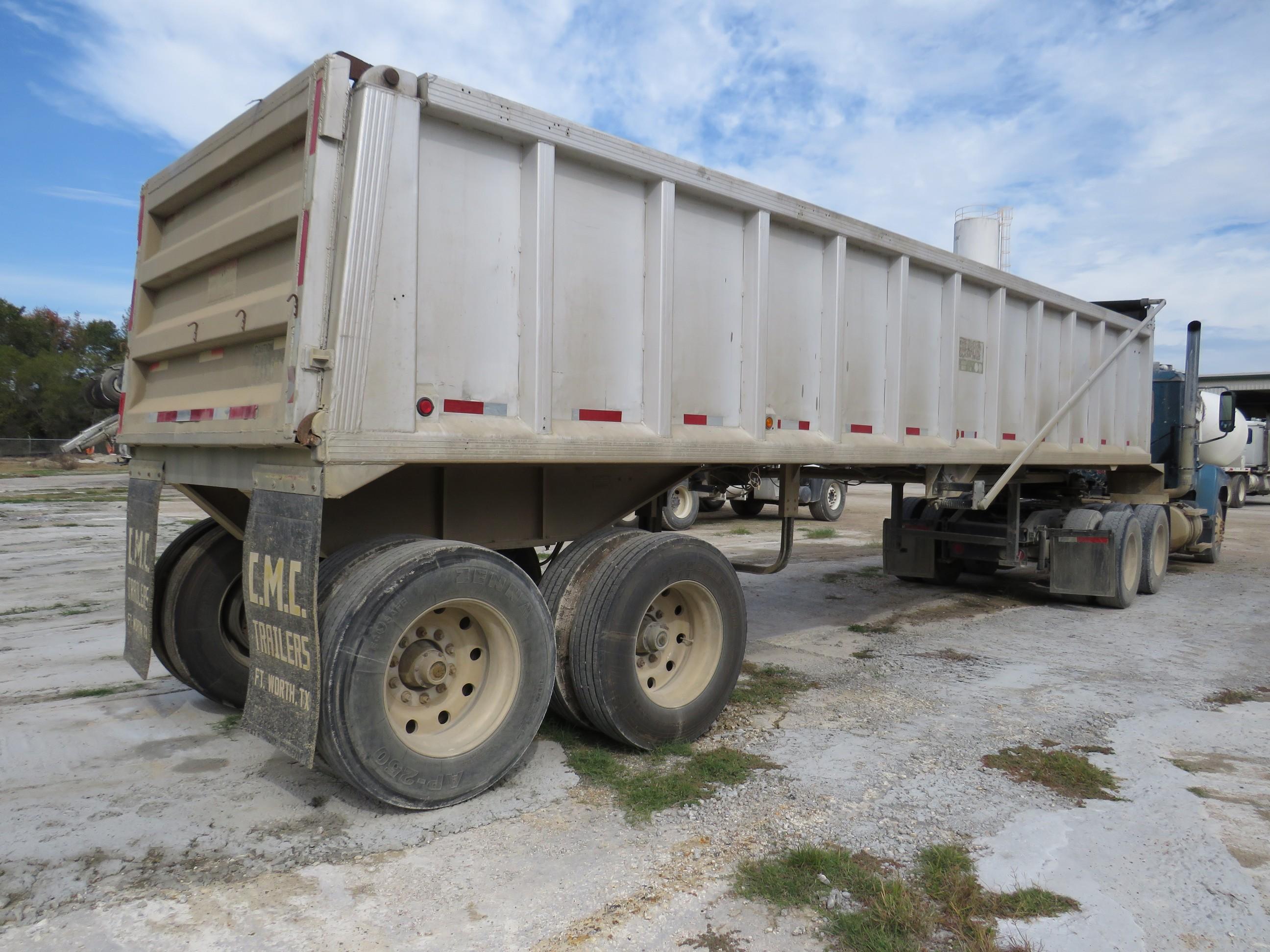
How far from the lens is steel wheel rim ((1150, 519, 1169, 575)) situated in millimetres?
9836

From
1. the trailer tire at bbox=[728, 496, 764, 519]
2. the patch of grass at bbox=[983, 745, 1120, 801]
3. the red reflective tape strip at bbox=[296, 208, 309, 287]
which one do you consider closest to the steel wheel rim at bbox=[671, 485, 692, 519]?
the trailer tire at bbox=[728, 496, 764, 519]

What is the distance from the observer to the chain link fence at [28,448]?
41094mm

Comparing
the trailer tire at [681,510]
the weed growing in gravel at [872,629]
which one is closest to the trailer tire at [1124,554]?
the weed growing in gravel at [872,629]

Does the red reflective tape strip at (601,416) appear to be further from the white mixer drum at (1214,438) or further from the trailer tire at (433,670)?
the white mixer drum at (1214,438)

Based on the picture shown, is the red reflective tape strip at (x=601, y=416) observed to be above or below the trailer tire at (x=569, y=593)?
above

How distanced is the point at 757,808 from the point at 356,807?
1.75 metres

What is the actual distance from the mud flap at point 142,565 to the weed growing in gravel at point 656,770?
2209 millimetres

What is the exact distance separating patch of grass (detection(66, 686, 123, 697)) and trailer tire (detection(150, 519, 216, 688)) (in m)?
0.66

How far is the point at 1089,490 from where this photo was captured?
10.7 m

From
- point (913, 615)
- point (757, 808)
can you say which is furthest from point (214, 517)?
point (913, 615)

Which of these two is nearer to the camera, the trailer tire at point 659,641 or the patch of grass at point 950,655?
the trailer tire at point 659,641

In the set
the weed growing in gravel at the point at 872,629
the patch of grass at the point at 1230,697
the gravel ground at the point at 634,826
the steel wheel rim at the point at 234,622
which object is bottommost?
the gravel ground at the point at 634,826

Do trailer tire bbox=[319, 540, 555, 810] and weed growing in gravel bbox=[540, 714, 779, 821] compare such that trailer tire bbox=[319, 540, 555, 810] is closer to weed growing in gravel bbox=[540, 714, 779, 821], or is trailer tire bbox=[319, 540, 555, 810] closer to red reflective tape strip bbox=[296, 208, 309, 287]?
weed growing in gravel bbox=[540, 714, 779, 821]

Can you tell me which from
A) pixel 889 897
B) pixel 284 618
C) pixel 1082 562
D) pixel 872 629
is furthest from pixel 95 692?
pixel 1082 562
